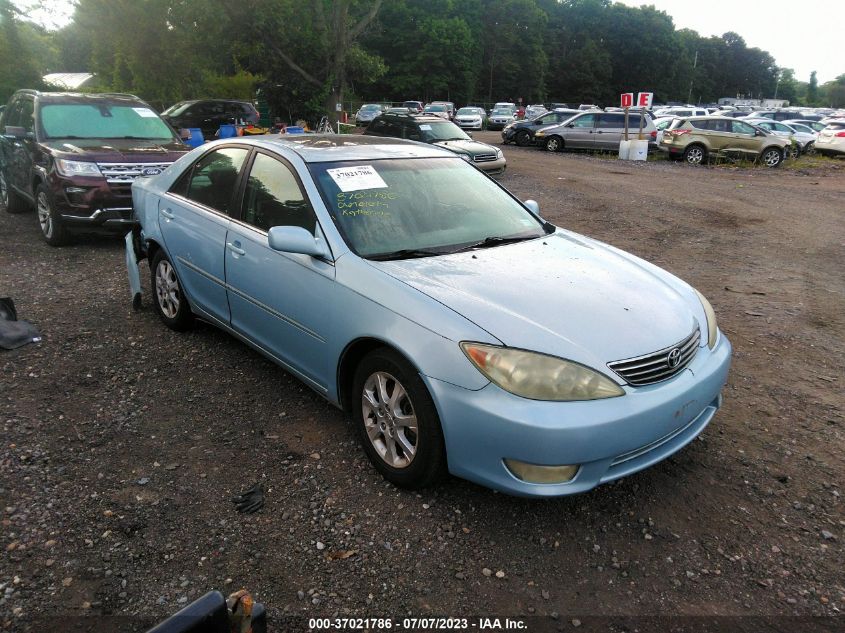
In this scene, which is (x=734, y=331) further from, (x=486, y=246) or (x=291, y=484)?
(x=291, y=484)

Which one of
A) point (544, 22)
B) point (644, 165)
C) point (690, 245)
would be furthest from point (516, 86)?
point (690, 245)

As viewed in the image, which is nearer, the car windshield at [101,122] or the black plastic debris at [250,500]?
the black plastic debris at [250,500]

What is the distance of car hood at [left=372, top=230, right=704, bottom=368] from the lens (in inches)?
108

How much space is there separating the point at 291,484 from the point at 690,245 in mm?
7141

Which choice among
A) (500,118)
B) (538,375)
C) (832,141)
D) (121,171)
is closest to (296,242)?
(538,375)

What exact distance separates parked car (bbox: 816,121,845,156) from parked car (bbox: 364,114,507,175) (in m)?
14.9

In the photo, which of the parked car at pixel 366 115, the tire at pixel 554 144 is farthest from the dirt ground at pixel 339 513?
the parked car at pixel 366 115

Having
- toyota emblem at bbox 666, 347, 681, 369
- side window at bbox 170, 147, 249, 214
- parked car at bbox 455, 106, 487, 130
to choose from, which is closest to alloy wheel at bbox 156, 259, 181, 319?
side window at bbox 170, 147, 249, 214

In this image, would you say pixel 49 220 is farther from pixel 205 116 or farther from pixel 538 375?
pixel 205 116

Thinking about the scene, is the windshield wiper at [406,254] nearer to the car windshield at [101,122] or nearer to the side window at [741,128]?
the car windshield at [101,122]

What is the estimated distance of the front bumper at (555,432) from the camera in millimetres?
2545

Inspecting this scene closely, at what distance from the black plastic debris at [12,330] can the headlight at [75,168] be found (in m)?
2.71

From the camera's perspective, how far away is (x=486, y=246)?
3.63 meters

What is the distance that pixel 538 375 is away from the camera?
8.56ft
